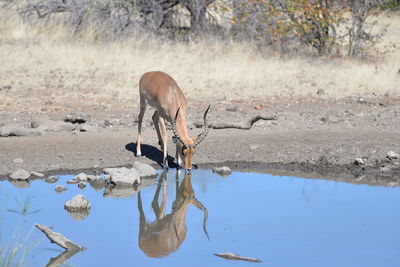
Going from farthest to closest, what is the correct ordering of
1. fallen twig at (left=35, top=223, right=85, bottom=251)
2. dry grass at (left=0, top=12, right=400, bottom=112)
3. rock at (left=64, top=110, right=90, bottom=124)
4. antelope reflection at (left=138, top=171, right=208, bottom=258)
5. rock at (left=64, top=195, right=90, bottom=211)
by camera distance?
dry grass at (left=0, top=12, right=400, bottom=112) < rock at (left=64, top=110, right=90, bottom=124) < rock at (left=64, top=195, right=90, bottom=211) < antelope reflection at (left=138, top=171, right=208, bottom=258) < fallen twig at (left=35, top=223, right=85, bottom=251)

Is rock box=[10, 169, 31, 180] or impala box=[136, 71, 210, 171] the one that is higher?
impala box=[136, 71, 210, 171]

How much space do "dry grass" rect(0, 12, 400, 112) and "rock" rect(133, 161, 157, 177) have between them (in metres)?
4.24

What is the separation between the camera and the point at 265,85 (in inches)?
602

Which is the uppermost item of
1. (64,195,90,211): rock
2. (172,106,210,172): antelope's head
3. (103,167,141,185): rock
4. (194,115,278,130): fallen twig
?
(172,106,210,172): antelope's head

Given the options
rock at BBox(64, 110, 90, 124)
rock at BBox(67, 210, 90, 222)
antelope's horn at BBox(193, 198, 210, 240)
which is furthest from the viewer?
rock at BBox(64, 110, 90, 124)

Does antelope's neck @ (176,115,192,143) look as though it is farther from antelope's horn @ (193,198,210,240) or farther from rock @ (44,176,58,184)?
A: rock @ (44,176,58,184)

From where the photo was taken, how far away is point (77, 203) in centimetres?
795

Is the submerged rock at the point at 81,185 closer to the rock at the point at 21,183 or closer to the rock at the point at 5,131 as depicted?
the rock at the point at 21,183

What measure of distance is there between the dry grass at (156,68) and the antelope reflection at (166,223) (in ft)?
16.4

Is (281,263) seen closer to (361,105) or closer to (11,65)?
(361,105)

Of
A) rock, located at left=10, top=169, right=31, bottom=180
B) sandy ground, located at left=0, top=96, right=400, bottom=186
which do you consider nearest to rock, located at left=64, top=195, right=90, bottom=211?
rock, located at left=10, top=169, right=31, bottom=180

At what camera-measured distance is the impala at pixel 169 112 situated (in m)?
9.43

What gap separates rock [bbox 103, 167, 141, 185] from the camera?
9.16 metres

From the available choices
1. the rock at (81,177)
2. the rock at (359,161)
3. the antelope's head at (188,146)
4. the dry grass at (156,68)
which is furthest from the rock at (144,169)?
the dry grass at (156,68)
